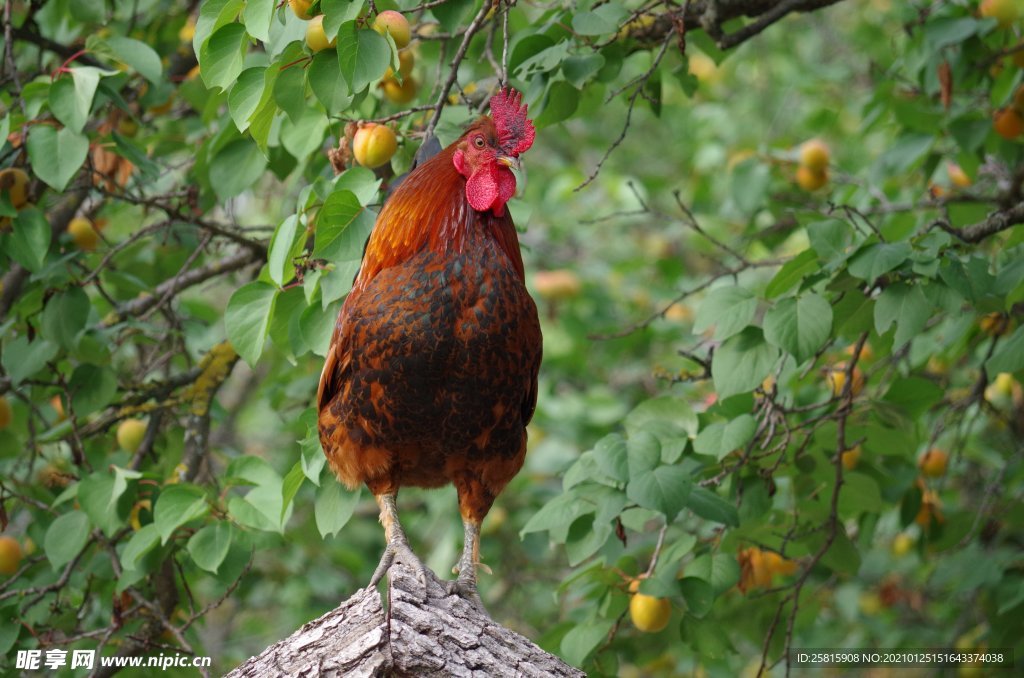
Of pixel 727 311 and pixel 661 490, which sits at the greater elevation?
pixel 727 311

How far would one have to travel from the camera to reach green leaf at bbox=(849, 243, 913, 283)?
3.03 m

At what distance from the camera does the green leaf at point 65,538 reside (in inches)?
143

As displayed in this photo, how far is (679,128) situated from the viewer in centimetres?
934

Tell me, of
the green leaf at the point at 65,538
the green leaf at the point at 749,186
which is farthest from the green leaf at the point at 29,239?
the green leaf at the point at 749,186

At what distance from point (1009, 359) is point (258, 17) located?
235 cm

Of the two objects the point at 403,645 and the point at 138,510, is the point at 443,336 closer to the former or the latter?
the point at 403,645

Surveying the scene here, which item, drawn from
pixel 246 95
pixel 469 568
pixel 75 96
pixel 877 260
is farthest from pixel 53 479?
pixel 877 260

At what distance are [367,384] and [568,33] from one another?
1397mm

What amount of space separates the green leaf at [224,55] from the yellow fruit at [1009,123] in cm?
298

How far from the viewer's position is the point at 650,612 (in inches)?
139

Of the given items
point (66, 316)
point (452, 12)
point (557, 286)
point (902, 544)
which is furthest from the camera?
point (557, 286)

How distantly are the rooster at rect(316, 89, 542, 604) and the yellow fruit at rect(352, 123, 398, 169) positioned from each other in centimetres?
13

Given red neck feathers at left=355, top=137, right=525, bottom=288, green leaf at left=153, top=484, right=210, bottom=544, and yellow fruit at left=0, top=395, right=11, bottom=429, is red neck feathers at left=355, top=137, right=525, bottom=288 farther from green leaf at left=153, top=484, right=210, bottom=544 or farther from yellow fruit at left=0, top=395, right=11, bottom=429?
yellow fruit at left=0, top=395, right=11, bottom=429

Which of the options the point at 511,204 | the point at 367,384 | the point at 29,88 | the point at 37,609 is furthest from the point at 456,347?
the point at 37,609
